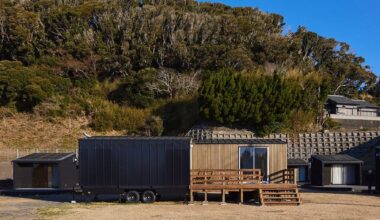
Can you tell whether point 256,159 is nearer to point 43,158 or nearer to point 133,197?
point 133,197

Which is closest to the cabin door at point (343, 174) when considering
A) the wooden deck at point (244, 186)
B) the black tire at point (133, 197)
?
the wooden deck at point (244, 186)

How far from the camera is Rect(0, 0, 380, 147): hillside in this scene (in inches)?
1403

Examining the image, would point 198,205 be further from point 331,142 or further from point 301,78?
point 301,78

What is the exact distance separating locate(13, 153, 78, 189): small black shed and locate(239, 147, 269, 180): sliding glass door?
8.71 meters

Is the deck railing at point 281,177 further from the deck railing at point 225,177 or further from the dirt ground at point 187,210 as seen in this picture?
the dirt ground at point 187,210

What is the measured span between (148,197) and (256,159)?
481cm

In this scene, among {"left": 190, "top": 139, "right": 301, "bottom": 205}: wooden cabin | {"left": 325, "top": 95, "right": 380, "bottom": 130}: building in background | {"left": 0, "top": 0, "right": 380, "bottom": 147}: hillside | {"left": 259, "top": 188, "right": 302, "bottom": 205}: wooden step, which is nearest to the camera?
{"left": 259, "top": 188, "right": 302, "bottom": 205}: wooden step

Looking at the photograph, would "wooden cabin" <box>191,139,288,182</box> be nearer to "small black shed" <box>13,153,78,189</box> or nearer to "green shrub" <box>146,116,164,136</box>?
"small black shed" <box>13,153,78,189</box>

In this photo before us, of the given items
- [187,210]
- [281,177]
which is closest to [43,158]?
[187,210]

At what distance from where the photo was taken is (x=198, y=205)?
17266 millimetres

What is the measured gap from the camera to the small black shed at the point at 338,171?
26.3 metres

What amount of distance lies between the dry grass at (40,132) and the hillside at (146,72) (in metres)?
0.08

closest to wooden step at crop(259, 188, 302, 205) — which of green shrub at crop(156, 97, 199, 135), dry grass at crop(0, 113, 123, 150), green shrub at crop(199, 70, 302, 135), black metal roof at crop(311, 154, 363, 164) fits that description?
black metal roof at crop(311, 154, 363, 164)

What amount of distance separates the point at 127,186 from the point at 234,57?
26.0m
